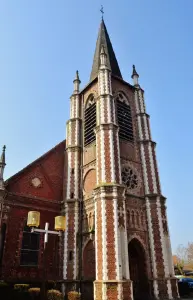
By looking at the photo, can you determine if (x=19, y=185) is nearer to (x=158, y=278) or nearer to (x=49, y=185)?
(x=49, y=185)

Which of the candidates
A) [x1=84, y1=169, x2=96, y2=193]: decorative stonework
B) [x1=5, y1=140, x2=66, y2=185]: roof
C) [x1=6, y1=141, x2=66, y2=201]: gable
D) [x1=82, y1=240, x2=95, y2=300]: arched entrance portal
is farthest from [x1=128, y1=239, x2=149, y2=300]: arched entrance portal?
[x1=5, y1=140, x2=66, y2=185]: roof

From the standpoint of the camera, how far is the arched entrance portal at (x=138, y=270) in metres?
18.4

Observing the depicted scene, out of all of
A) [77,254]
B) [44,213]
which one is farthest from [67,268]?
[44,213]

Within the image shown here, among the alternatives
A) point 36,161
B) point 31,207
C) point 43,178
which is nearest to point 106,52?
point 36,161

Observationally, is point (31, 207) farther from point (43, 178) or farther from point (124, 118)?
point (124, 118)

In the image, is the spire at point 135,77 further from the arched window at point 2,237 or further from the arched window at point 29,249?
the arched window at point 2,237

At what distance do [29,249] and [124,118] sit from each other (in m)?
13.2

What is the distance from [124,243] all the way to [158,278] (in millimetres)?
3989

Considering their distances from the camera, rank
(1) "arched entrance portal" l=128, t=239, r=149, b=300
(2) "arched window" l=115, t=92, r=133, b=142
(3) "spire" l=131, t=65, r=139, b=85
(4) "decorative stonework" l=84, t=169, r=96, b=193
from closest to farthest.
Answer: (1) "arched entrance portal" l=128, t=239, r=149, b=300, (4) "decorative stonework" l=84, t=169, r=96, b=193, (2) "arched window" l=115, t=92, r=133, b=142, (3) "spire" l=131, t=65, r=139, b=85

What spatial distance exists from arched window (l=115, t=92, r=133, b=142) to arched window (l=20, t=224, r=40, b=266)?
10411mm

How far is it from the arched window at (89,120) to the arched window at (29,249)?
8693 mm

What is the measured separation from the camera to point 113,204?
1736cm

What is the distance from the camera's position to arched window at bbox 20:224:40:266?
715 inches

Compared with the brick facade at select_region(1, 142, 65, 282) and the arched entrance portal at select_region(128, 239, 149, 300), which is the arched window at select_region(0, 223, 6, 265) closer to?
the brick facade at select_region(1, 142, 65, 282)
